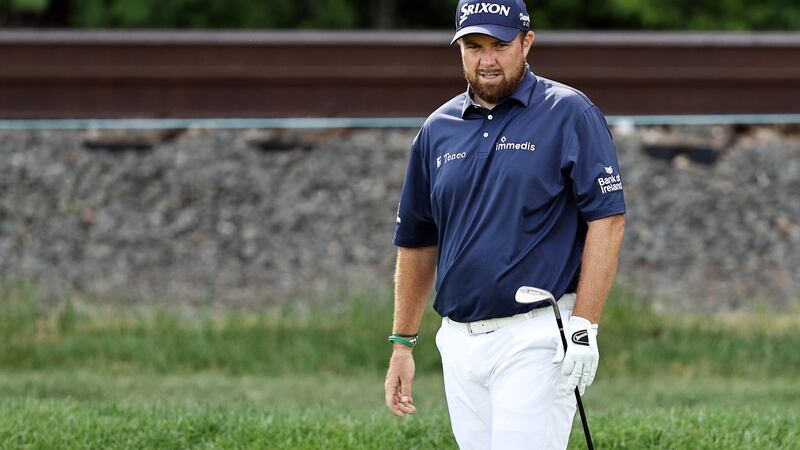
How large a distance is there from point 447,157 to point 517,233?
1.26ft

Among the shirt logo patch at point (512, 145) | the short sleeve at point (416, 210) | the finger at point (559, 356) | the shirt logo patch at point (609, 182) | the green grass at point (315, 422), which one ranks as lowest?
the green grass at point (315, 422)

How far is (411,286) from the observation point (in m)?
4.74

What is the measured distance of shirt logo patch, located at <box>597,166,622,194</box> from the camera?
410cm

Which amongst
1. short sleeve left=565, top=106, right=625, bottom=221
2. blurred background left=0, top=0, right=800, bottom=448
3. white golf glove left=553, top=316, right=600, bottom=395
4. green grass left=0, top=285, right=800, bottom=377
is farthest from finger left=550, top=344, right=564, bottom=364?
green grass left=0, top=285, right=800, bottom=377

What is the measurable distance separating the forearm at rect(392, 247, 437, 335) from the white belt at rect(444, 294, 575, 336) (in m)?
0.43

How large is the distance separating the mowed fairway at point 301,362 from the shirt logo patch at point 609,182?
2807 millimetres

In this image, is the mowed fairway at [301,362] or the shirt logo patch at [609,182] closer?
the shirt logo patch at [609,182]

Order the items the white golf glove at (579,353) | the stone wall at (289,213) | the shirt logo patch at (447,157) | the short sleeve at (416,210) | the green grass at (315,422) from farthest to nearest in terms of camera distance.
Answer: the stone wall at (289,213) → the green grass at (315,422) → the short sleeve at (416,210) → the shirt logo patch at (447,157) → the white golf glove at (579,353)

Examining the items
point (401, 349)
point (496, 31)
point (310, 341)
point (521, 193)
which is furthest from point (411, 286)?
point (310, 341)

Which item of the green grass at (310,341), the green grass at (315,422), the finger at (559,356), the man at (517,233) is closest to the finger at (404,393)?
the man at (517,233)

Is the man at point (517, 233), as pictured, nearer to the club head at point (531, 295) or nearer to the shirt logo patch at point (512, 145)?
the shirt logo patch at point (512, 145)

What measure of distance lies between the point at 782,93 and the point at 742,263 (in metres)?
1.80

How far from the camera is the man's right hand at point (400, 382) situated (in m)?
4.69

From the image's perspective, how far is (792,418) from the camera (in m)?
6.43
